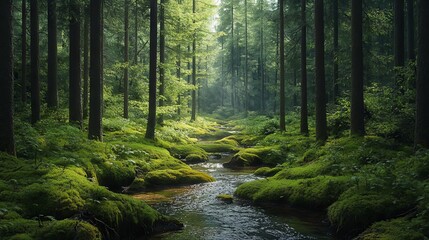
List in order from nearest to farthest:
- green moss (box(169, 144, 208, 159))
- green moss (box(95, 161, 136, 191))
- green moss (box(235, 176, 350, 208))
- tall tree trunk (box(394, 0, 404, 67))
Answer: green moss (box(235, 176, 350, 208)), green moss (box(95, 161, 136, 191)), tall tree trunk (box(394, 0, 404, 67)), green moss (box(169, 144, 208, 159))

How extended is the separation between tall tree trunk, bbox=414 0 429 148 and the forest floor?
0.84 m

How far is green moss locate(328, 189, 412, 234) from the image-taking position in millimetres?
7914

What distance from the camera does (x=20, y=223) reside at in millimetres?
6160

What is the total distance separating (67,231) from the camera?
20.2 feet

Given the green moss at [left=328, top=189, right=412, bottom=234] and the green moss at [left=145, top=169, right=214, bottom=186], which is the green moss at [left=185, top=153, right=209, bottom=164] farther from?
the green moss at [left=328, top=189, right=412, bottom=234]

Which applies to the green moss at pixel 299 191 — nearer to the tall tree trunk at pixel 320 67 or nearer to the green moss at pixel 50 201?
the green moss at pixel 50 201

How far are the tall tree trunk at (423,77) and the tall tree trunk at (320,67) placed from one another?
6129mm

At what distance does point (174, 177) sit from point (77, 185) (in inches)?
242

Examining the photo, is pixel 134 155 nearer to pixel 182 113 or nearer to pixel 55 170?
pixel 55 170

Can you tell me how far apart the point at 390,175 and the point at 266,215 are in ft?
11.2

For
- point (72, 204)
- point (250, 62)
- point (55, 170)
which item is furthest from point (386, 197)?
point (250, 62)

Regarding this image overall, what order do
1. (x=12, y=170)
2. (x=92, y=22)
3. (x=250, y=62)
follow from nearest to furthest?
1. (x=12, y=170)
2. (x=92, y=22)
3. (x=250, y=62)

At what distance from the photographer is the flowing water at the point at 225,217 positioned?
330 inches

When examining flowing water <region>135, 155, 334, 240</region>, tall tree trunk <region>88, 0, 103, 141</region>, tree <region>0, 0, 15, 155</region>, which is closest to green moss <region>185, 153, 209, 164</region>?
tall tree trunk <region>88, 0, 103, 141</region>
